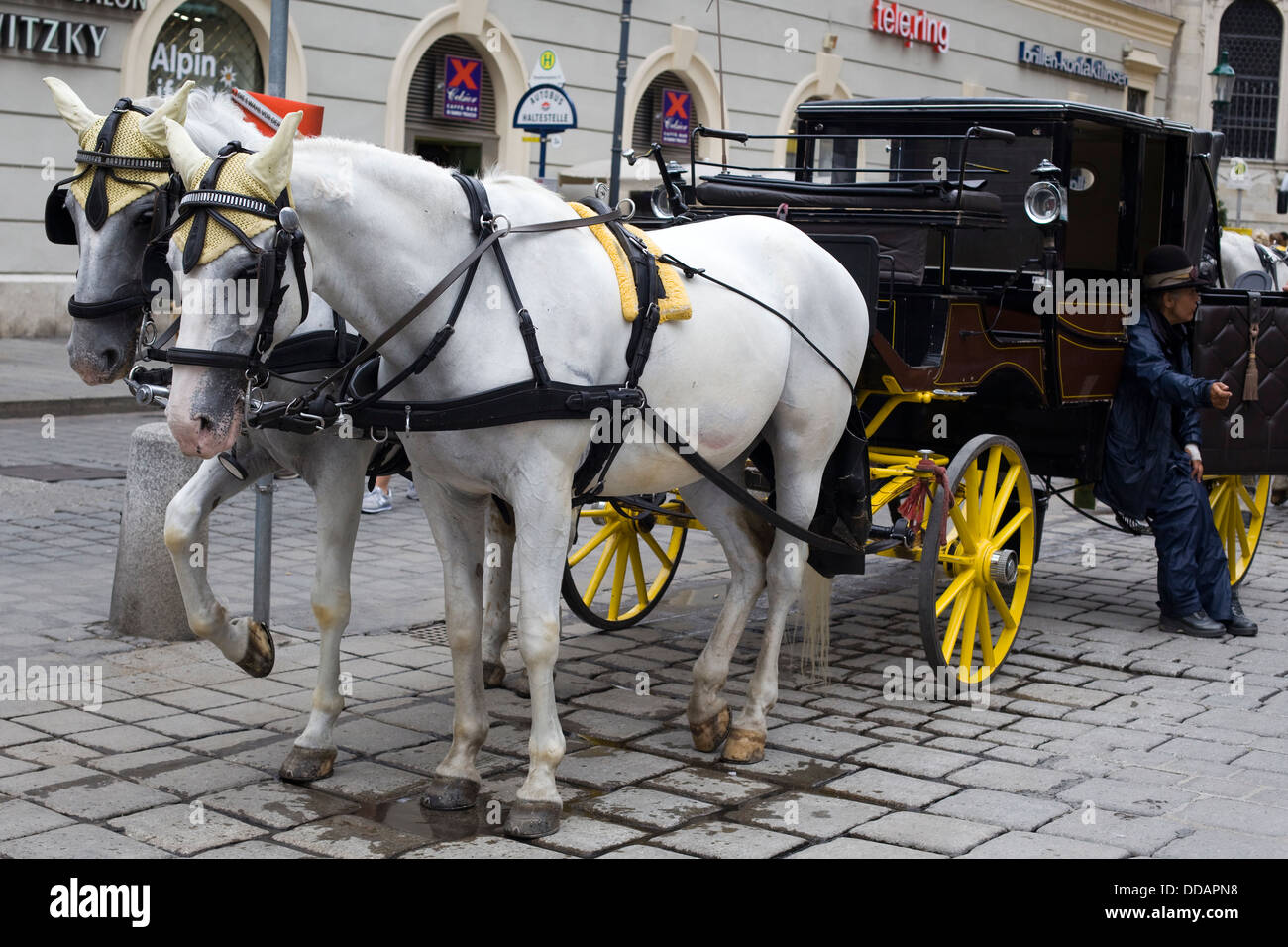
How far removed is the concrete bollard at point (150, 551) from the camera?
640cm

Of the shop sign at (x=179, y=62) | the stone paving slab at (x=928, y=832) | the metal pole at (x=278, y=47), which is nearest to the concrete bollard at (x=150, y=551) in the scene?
the metal pole at (x=278, y=47)

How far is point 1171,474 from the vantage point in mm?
7293

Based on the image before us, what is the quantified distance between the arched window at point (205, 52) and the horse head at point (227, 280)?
43.5ft

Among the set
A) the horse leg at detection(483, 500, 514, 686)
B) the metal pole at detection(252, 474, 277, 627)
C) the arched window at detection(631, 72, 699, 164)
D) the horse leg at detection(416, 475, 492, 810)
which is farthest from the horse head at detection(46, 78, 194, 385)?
the arched window at detection(631, 72, 699, 164)

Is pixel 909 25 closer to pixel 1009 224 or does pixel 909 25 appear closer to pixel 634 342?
pixel 1009 224

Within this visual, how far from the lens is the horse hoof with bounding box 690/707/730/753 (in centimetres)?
526

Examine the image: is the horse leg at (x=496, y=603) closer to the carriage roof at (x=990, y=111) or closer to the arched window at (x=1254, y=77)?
the carriage roof at (x=990, y=111)

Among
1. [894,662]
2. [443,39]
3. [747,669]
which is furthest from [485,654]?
[443,39]

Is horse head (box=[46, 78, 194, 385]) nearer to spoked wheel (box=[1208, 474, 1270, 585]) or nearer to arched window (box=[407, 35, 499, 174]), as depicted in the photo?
spoked wheel (box=[1208, 474, 1270, 585])

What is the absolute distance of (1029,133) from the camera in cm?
714

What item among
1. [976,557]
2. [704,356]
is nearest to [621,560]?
[976,557]

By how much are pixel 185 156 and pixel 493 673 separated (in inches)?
107

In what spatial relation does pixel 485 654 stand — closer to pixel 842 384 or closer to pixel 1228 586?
pixel 842 384

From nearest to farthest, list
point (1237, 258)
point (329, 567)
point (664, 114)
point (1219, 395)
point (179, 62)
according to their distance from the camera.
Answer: point (329, 567)
point (1219, 395)
point (1237, 258)
point (179, 62)
point (664, 114)
